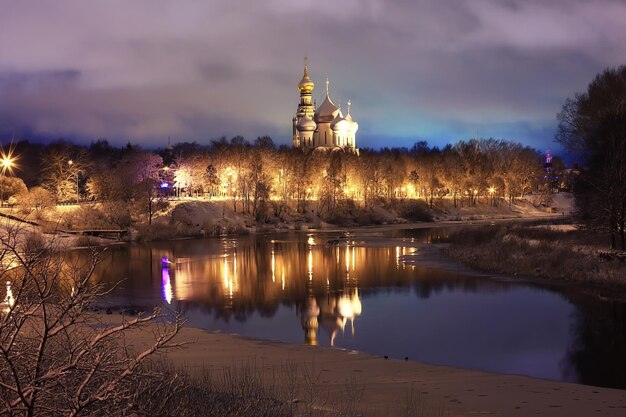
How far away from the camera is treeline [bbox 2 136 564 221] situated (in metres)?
83.6

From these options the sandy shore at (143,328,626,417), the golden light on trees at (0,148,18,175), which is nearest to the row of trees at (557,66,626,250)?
the sandy shore at (143,328,626,417)

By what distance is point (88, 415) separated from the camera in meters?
6.80

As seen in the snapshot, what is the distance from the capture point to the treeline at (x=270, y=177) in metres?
83.6

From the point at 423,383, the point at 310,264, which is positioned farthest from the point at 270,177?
the point at 423,383

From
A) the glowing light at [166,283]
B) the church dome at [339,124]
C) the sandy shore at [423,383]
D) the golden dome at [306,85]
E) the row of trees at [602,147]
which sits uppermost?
the golden dome at [306,85]

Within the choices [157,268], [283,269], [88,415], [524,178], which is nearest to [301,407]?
[88,415]

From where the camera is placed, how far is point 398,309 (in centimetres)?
2602

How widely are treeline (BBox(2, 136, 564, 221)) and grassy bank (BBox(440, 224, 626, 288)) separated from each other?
43.5 meters

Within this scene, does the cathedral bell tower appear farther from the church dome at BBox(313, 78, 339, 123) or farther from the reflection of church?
the reflection of church

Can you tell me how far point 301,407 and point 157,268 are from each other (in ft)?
101

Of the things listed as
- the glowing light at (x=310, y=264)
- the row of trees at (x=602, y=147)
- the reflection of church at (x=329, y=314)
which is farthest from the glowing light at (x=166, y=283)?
the row of trees at (x=602, y=147)

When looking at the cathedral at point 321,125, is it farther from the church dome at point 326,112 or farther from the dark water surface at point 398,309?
the dark water surface at point 398,309

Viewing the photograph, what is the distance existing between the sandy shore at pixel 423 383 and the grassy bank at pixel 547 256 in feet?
51.5

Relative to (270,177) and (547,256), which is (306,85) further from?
(547,256)
